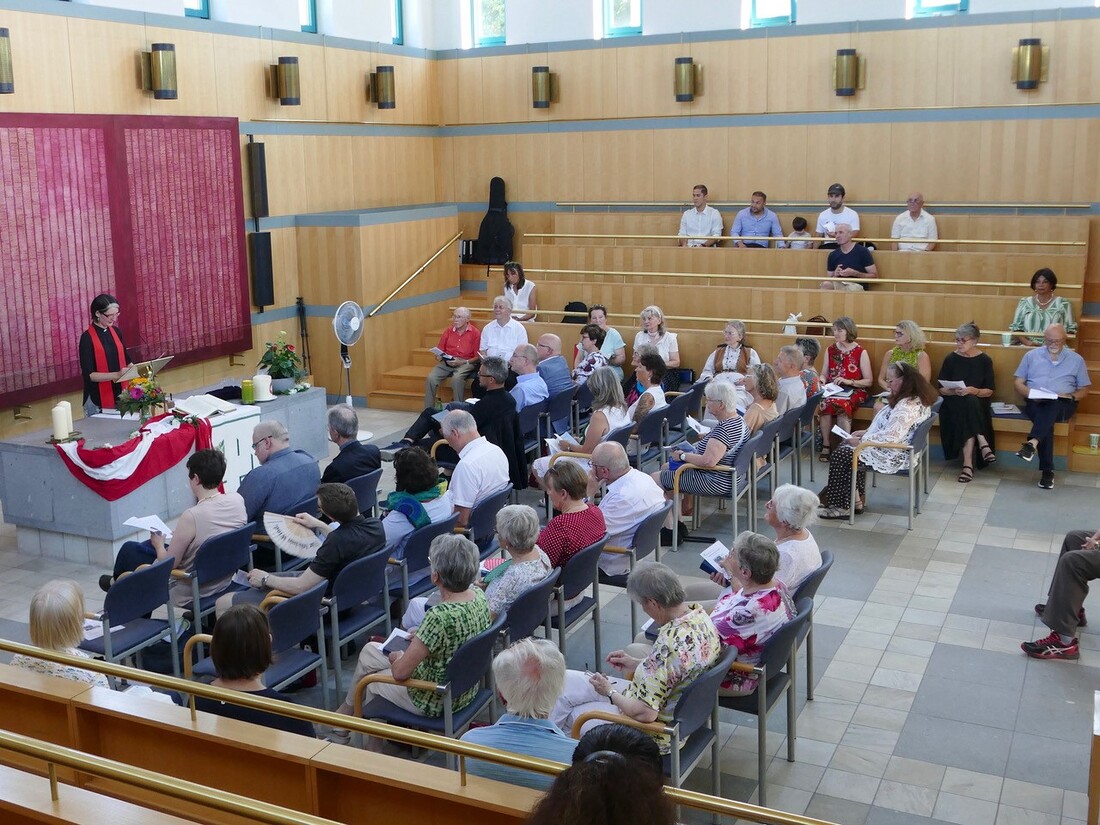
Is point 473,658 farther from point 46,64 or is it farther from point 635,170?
point 635,170

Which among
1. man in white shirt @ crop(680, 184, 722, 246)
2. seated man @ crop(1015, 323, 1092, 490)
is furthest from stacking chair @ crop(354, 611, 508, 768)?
man in white shirt @ crop(680, 184, 722, 246)

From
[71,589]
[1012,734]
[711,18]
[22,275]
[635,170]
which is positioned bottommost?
[1012,734]

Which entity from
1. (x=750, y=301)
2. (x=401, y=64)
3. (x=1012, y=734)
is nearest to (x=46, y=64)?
(x=401, y=64)

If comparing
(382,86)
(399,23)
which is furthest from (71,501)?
(399,23)

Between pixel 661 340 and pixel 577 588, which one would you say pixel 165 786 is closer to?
pixel 577 588

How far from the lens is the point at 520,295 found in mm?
13305

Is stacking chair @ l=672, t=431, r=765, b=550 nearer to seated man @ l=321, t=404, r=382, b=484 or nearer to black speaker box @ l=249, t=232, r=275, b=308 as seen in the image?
seated man @ l=321, t=404, r=382, b=484

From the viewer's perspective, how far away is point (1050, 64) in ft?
43.6

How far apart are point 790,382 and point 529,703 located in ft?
19.5

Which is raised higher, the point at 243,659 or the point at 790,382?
the point at 790,382

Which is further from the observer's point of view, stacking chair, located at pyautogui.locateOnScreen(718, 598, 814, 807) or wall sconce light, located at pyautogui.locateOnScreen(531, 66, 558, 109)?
wall sconce light, located at pyautogui.locateOnScreen(531, 66, 558, 109)

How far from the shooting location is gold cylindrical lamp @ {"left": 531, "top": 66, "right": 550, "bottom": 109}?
52.2ft

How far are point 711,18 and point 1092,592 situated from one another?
401 inches

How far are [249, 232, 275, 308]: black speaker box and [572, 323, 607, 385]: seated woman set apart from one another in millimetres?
4355
